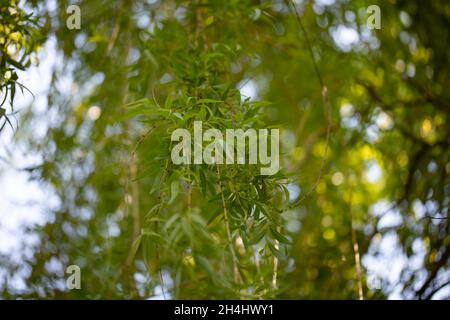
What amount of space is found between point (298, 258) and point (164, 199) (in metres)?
1.21

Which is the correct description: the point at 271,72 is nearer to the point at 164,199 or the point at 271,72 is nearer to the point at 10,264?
the point at 10,264

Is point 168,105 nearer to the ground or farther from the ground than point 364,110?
nearer to the ground

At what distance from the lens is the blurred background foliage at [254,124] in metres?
1.82

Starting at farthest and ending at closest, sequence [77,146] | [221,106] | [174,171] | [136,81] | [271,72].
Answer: [271,72] < [77,146] < [136,81] < [221,106] < [174,171]

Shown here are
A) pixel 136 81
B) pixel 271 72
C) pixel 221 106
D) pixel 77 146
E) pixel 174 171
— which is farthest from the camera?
pixel 271 72

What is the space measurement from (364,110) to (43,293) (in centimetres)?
154

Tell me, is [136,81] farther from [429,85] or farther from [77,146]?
[429,85]

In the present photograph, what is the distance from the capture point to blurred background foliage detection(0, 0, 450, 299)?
5.97 feet

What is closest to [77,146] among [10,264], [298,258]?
[10,264]

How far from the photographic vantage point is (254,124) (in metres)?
1.50

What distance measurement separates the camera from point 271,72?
289cm
